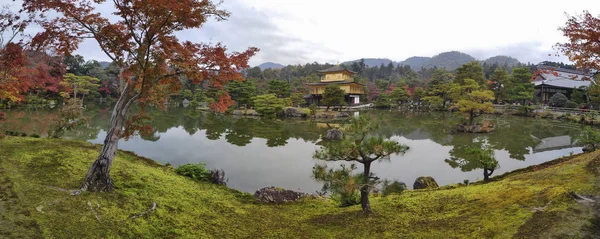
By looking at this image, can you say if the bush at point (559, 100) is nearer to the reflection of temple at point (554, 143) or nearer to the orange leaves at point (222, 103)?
the reflection of temple at point (554, 143)

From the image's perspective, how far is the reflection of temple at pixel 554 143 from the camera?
14427 mm

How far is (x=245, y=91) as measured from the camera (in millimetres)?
35344

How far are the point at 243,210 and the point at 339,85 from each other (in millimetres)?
35945

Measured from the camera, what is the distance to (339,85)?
40469 mm

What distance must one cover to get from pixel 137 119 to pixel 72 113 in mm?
5288

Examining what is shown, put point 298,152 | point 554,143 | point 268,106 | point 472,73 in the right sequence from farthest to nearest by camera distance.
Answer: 1. point 472,73
2. point 268,106
3. point 554,143
4. point 298,152

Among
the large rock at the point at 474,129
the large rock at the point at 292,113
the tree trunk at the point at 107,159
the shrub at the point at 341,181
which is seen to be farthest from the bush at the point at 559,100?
the tree trunk at the point at 107,159

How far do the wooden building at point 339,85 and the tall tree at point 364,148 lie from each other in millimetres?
35143

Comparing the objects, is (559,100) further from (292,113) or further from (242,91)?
(242,91)

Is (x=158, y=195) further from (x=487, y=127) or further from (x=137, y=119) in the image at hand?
(x=487, y=127)

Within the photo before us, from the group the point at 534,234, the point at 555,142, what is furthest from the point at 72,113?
the point at 555,142

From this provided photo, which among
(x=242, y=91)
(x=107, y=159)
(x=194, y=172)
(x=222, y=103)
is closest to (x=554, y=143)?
(x=194, y=172)

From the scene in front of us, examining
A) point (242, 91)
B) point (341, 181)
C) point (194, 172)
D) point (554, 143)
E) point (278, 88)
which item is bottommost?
point (554, 143)

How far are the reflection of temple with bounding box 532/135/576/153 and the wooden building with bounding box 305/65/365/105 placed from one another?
25.0 meters
